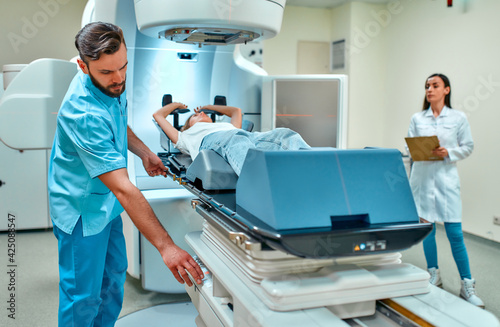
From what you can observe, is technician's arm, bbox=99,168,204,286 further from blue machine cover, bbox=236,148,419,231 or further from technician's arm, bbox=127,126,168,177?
technician's arm, bbox=127,126,168,177

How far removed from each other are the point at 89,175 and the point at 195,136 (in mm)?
786

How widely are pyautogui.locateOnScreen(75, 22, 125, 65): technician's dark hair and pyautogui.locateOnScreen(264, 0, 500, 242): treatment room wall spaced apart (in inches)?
124

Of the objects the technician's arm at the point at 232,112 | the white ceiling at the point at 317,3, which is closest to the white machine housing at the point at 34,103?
the technician's arm at the point at 232,112

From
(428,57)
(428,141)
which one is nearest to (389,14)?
(428,57)

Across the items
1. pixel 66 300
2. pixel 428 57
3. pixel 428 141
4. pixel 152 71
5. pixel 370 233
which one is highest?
pixel 428 57

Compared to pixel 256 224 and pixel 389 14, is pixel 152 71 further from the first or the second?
pixel 389 14

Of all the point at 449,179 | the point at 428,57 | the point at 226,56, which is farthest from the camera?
the point at 428,57

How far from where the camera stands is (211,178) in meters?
1.34

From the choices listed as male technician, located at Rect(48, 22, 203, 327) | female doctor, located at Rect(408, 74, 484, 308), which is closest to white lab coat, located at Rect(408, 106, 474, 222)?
female doctor, located at Rect(408, 74, 484, 308)

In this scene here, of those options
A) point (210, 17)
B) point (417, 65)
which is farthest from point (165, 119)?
point (417, 65)

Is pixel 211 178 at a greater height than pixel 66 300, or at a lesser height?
greater

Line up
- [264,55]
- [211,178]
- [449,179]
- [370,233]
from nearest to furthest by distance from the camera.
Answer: [370,233], [211,178], [449,179], [264,55]

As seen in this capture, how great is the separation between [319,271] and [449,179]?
1.90 metres

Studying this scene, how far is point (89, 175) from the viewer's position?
140 centimetres
